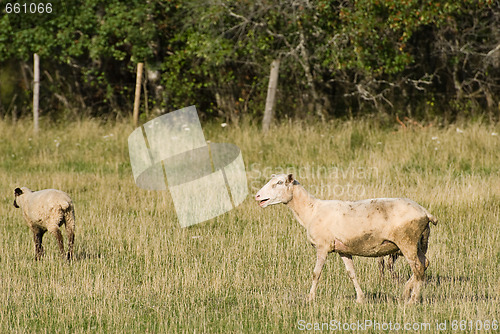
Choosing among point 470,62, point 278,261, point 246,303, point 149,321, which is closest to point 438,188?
point 278,261

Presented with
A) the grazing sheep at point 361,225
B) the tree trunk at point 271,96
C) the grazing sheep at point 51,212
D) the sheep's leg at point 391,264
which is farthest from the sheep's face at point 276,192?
the tree trunk at point 271,96

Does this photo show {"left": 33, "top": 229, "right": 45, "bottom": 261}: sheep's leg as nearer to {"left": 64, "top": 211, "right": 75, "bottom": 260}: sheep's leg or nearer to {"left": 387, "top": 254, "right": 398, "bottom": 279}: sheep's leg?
{"left": 64, "top": 211, "right": 75, "bottom": 260}: sheep's leg

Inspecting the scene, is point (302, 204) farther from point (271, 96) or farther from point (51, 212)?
point (271, 96)

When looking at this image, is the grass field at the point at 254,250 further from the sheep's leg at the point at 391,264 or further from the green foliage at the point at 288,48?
the green foliage at the point at 288,48

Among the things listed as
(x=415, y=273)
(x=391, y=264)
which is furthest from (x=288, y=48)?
(x=415, y=273)

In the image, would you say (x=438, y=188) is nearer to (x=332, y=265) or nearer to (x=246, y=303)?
(x=332, y=265)

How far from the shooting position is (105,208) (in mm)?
12008

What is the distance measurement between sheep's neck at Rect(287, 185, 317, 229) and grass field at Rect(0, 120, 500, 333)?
785 millimetres

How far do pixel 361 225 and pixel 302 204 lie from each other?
27.0 inches

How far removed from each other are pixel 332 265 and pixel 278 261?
675 mm

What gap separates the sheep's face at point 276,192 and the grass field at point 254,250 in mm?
921

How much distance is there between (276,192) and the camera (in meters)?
7.08

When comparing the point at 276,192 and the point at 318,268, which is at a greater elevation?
the point at 276,192

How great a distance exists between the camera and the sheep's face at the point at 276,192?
7.07 metres
